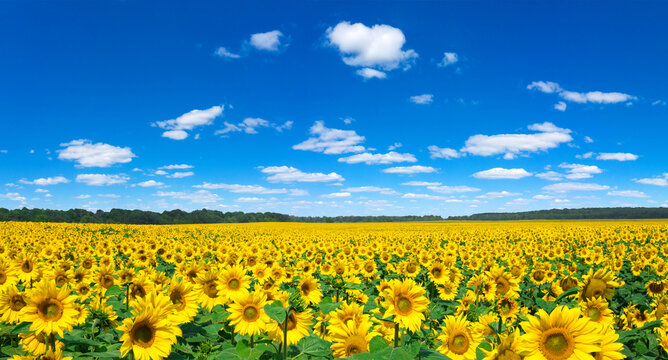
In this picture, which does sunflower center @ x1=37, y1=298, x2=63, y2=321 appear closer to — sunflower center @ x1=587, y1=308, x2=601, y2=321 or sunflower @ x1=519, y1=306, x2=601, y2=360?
sunflower @ x1=519, y1=306, x2=601, y2=360

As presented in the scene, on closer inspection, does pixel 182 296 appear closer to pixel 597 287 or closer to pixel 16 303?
pixel 16 303

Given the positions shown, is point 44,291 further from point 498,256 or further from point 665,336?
point 498,256

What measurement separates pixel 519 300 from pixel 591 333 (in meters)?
6.61

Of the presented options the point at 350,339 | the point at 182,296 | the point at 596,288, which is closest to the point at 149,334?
the point at 182,296

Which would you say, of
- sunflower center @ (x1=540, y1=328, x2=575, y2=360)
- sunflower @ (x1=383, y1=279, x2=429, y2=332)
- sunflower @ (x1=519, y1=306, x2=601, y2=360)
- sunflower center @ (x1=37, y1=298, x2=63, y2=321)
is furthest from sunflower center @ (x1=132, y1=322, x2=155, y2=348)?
sunflower center @ (x1=540, y1=328, x2=575, y2=360)

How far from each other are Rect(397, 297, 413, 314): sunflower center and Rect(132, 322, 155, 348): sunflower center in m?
1.79

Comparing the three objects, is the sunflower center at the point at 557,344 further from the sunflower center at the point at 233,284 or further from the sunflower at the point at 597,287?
the sunflower center at the point at 233,284

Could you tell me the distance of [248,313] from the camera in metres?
3.29

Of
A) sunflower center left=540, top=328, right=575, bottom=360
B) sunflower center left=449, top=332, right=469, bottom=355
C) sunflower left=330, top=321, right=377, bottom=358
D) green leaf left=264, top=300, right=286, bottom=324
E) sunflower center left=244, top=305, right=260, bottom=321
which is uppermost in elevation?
green leaf left=264, top=300, right=286, bottom=324

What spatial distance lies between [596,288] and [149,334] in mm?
3330

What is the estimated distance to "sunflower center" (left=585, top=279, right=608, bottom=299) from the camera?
9.79 feet

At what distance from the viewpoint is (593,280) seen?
3.04 meters

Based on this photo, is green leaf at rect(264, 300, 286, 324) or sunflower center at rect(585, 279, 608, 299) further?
sunflower center at rect(585, 279, 608, 299)

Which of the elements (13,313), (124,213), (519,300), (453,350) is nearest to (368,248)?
(519,300)
